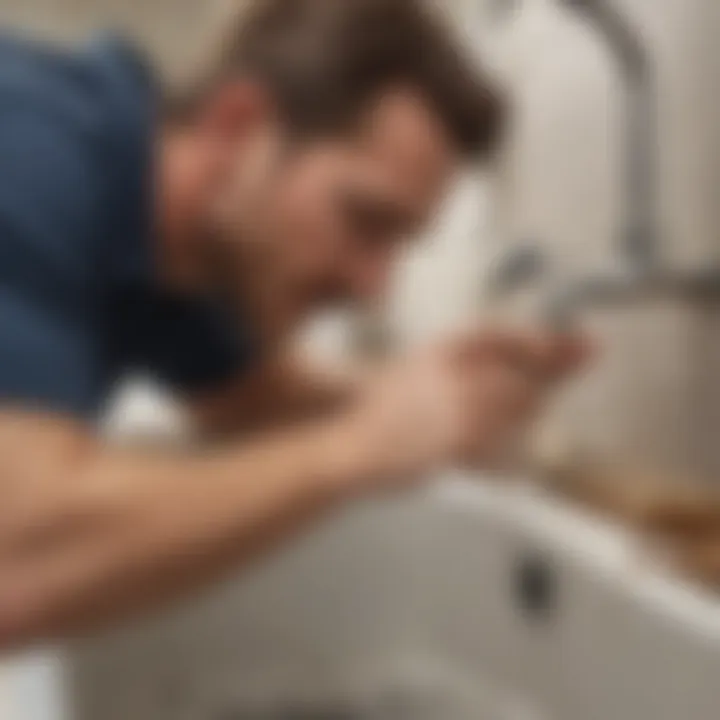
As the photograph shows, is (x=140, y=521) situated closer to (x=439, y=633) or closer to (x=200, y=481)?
(x=200, y=481)

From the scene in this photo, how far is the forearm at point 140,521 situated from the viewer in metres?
0.48

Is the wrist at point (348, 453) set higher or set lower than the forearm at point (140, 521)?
higher

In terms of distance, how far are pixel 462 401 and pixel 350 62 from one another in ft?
0.51

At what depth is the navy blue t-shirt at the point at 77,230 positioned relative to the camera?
0.48m

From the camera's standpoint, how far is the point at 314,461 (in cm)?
53

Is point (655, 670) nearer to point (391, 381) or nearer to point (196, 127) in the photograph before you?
point (391, 381)

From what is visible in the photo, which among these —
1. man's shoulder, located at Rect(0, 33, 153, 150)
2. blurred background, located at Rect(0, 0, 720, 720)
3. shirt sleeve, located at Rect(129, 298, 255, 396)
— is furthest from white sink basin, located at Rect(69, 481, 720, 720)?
man's shoulder, located at Rect(0, 33, 153, 150)

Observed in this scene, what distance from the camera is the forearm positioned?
48cm

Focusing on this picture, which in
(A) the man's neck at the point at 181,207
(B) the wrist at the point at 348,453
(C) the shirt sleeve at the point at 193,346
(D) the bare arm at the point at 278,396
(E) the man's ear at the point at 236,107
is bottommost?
(B) the wrist at the point at 348,453

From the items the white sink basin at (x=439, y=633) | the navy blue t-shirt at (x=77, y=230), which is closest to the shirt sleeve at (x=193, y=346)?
the navy blue t-shirt at (x=77, y=230)

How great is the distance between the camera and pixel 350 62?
0.51 metres

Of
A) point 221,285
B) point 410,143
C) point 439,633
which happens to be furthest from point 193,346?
point 439,633

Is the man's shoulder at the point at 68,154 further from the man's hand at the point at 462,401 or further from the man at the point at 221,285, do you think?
the man's hand at the point at 462,401

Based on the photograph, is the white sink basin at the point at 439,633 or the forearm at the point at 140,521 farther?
the white sink basin at the point at 439,633
